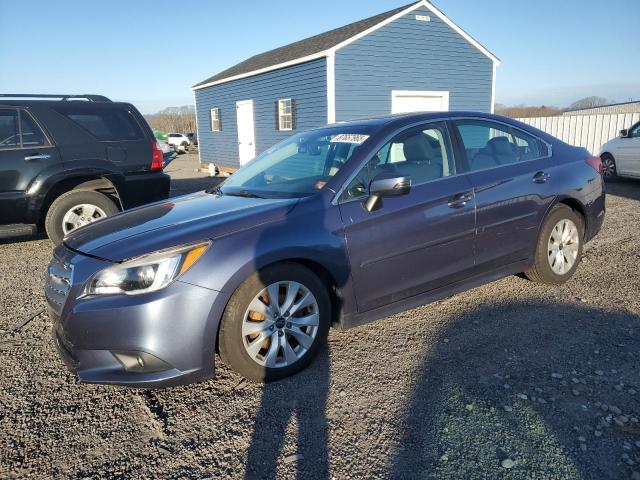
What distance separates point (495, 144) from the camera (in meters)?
4.08

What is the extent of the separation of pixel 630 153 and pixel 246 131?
10.9 meters

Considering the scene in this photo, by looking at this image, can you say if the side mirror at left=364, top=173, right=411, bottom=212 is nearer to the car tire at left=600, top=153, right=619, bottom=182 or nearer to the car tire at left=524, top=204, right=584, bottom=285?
the car tire at left=524, top=204, right=584, bottom=285

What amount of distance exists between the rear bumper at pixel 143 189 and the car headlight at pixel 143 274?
4.00 meters

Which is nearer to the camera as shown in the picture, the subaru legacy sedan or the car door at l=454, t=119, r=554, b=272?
the subaru legacy sedan

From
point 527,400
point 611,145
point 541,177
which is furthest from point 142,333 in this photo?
point 611,145

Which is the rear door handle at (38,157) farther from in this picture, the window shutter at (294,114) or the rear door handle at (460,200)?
the window shutter at (294,114)

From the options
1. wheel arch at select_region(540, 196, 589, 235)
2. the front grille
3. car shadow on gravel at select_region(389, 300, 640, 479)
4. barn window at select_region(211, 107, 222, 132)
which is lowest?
car shadow on gravel at select_region(389, 300, 640, 479)

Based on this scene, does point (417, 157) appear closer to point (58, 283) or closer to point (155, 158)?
point (58, 283)

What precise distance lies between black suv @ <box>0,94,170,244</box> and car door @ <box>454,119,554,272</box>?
424 centimetres

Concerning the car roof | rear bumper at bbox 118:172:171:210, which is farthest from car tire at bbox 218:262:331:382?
the car roof

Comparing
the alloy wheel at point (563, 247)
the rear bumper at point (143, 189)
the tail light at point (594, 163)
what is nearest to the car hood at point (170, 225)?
the alloy wheel at point (563, 247)

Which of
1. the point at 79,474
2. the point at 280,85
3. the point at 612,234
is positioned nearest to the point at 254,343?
the point at 79,474

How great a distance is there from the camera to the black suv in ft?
19.0

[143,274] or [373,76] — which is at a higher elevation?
[373,76]
